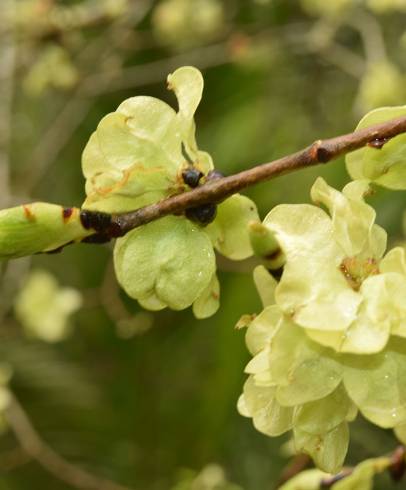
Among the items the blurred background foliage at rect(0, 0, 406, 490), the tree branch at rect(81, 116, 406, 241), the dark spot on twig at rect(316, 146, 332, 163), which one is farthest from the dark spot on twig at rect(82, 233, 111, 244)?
the blurred background foliage at rect(0, 0, 406, 490)

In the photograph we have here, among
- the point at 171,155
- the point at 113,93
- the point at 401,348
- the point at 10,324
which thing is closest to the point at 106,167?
the point at 171,155

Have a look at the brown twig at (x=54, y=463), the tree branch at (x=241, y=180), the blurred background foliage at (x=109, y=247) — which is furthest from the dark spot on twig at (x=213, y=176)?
the blurred background foliage at (x=109, y=247)

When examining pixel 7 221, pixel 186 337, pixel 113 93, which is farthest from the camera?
pixel 113 93

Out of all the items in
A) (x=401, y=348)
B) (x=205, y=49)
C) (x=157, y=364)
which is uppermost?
(x=401, y=348)

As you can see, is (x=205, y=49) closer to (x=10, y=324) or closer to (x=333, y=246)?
(x=10, y=324)

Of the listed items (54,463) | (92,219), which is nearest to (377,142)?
(92,219)

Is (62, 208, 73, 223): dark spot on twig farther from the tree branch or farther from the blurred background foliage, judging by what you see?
the blurred background foliage

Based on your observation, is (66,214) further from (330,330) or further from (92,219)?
(330,330)
